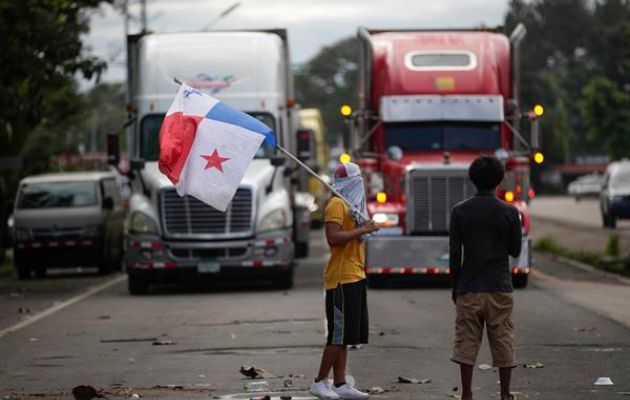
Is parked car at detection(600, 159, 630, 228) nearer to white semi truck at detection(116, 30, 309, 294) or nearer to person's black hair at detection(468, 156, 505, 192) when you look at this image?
white semi truck at detection(116, 30, 309, 294)

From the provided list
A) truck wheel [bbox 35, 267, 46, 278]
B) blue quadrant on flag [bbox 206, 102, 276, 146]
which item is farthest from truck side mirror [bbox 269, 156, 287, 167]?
blue quadrant on flag [bbox 206, 102, 276, 146]

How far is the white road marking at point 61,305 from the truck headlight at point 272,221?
2.91 meters

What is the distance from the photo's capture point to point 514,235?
12148 millimetres

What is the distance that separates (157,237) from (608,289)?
6722 millimetres

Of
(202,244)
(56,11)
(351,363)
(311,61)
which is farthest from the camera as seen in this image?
(311,61)

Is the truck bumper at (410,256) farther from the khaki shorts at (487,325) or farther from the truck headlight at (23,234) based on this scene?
the khaki shorts at (487,325)

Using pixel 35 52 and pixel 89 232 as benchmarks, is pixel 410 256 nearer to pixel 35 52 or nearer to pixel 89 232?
pixel 35 52

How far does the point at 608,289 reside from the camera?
2583 centimetres

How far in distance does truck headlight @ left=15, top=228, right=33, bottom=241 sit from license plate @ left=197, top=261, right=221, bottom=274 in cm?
771

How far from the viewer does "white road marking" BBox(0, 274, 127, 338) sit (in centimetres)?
2066

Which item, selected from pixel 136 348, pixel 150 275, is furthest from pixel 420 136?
pixel 136 348

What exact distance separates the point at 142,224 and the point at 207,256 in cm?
108

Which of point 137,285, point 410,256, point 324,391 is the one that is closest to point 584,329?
point 324,391

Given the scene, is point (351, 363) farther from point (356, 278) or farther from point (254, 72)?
point (254, 72)
